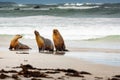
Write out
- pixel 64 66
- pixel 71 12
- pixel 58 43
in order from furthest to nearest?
pixel 71 12 → pixel 58 43 → pixel 64 66

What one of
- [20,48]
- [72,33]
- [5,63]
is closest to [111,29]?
[72,33]

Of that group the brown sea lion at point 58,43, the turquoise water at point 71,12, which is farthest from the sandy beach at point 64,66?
the turquoise water at point 71,12

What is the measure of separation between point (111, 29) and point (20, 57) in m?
12.4

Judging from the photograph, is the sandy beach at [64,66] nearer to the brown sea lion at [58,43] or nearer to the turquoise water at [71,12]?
the brown sea lion at [58,43]

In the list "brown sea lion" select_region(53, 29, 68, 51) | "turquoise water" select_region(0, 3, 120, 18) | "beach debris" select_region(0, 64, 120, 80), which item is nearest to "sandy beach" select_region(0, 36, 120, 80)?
"beach debris" select_region(0, 64, 120, 80)

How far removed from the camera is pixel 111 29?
76.4 feet

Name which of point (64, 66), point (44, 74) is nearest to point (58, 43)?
point (64, 66)

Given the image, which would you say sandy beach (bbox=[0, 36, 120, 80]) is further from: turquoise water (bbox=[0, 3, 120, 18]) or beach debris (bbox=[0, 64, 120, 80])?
turquoise water (bbox=[0, 3, 120, 18])

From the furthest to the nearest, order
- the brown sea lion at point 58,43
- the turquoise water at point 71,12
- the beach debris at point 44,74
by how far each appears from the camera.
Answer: the turquoise water at point 71,12
the brown sea lion at point 58,43
the beach debris at point 44,74

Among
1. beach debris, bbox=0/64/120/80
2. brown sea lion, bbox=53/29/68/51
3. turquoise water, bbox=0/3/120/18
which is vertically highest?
turquoise water, bbox=0/3/120/18

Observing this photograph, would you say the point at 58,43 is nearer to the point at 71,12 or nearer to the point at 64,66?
the point at 64,66

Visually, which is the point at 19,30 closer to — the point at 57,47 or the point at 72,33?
the point at 72,33

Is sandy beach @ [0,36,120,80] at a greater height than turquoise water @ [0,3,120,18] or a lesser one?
lesser

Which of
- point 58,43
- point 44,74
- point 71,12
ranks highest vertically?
point 71,12
